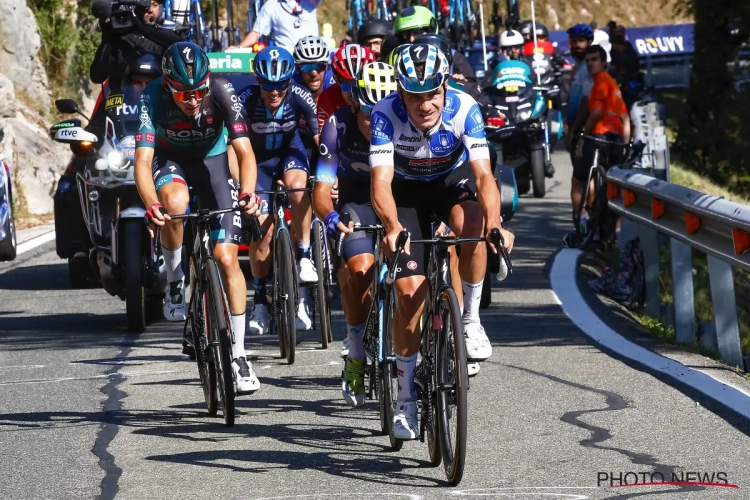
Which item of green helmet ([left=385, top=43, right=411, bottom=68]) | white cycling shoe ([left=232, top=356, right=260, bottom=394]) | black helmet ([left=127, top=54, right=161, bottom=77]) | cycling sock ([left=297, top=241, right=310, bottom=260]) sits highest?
black helmet ([left=127, top=54, right=161, bottom=77])

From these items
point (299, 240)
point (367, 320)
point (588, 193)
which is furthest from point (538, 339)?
point (588, 193)

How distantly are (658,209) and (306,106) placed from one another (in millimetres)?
2740

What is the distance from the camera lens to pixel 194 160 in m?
9.14

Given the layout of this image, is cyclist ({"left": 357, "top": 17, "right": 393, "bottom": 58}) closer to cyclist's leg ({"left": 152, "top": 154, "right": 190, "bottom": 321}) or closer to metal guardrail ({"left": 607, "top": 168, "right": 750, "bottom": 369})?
metal guardrail ({"left": 607, "top": 168, "right": 750, "bottom": 369})

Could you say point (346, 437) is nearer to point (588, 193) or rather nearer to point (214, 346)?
point (214, 346)

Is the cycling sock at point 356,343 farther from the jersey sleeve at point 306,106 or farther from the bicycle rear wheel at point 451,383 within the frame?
the jersey sleeve at point 306,106

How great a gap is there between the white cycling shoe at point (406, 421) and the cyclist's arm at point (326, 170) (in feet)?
8.13

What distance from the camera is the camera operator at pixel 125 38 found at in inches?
547

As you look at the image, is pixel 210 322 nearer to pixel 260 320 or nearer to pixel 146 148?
pixel 146 148

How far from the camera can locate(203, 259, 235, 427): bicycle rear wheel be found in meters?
7.80

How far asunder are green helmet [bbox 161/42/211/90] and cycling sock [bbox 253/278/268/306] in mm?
2550

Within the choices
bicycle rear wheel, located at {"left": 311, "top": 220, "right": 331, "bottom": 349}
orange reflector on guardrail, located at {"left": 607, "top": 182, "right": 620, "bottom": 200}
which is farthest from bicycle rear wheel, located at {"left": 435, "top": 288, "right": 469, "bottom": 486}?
orange reflector on guardrail, located at {"left": 607, "top": 182, "right": 620, "bottom": 200}

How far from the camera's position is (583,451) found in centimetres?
704

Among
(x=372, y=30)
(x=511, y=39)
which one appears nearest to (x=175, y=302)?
(x=372, y=30)
